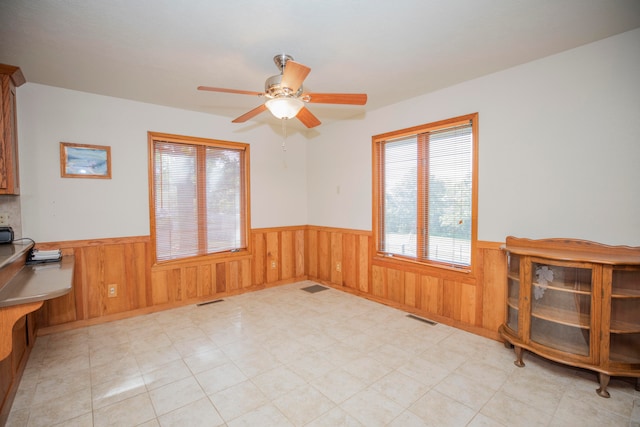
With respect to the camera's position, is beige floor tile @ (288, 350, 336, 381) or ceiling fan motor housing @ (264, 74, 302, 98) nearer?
ceiling fan motor housing @ (264, 74, 302, 98)

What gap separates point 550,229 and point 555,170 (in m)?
0.52

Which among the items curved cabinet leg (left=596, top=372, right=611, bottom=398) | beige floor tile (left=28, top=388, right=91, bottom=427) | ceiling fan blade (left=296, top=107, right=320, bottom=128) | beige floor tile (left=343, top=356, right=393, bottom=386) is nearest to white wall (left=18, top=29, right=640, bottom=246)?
curved cabinet leg (left=596, top=372, right=611, bottom=398)

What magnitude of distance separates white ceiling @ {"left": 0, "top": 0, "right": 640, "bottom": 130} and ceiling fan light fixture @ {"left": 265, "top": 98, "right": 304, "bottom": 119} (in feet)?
1.53

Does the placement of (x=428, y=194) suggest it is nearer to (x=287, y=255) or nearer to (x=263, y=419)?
(x=287, y=255)

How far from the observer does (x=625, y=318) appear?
216cm

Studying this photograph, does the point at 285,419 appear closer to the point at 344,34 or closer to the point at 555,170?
the point at 344,34

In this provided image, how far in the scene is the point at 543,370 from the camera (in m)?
2.41

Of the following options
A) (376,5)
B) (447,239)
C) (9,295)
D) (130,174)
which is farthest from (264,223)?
(376,5)

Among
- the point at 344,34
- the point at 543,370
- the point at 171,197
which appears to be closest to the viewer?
the point at 344,34

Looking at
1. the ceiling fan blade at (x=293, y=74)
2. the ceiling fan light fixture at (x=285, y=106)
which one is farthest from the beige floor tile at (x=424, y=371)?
the ceiling fan blade at (x=293, y=74)

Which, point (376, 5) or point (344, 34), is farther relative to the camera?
point (344, 34)

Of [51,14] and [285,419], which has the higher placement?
[51,14]

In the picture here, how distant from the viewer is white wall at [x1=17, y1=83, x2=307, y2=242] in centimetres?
305

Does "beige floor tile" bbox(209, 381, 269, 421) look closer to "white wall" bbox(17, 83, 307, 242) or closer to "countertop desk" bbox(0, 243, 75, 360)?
"countertop desk" bbox(0, 243, 75, 360)
